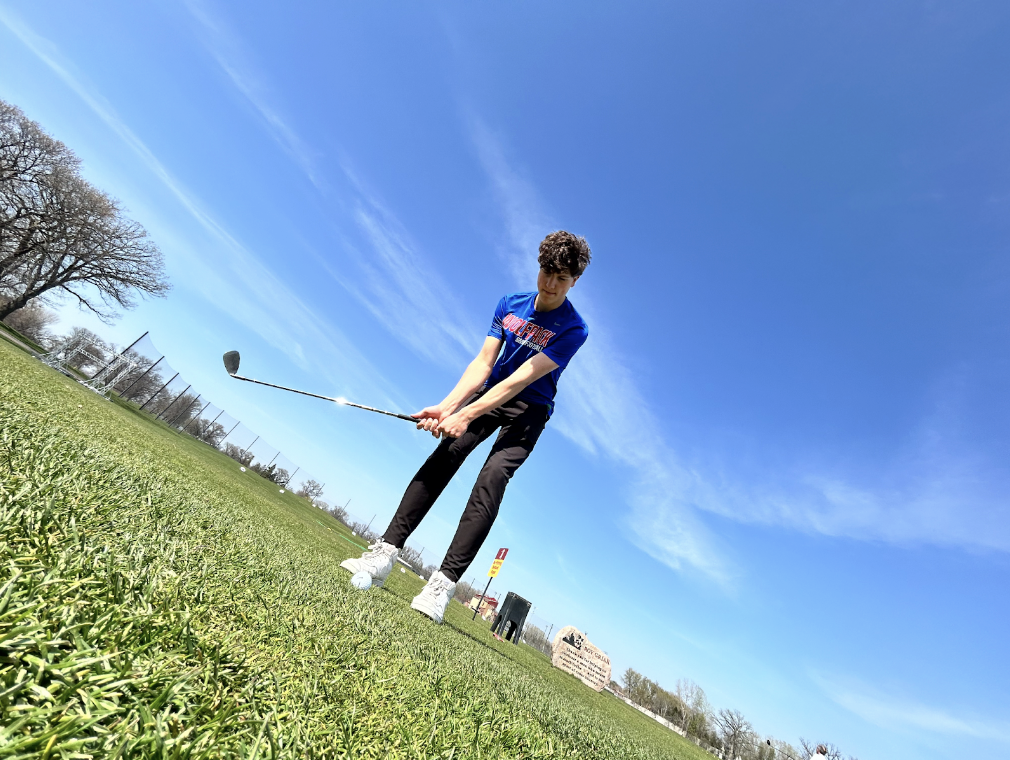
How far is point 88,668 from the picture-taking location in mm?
708

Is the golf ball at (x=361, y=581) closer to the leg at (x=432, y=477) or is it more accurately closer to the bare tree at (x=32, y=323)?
the leg at (x=432, y=477)

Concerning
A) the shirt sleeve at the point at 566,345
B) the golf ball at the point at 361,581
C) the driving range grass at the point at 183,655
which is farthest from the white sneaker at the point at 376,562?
the shirt sleeve at the point at 566,345

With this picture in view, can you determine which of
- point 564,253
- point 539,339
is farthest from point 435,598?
point 564,253

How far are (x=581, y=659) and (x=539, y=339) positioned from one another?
13.4 metres

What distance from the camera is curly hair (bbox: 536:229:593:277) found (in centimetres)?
362

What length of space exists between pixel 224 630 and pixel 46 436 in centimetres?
172

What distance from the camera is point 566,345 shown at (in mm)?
3727

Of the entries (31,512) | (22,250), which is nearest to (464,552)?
(31,512)

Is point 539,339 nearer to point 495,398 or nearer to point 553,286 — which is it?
point 553,286

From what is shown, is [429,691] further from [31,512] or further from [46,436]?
[46,436]

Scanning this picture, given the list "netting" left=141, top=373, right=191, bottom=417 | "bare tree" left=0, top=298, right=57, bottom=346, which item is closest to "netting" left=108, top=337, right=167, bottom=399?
"netting" left=141, top=373, right=191, bottom=417

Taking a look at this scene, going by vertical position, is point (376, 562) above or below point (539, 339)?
below

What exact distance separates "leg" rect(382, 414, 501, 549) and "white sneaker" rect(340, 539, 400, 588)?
52 millimetres

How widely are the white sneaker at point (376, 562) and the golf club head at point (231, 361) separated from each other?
275 centimetres
